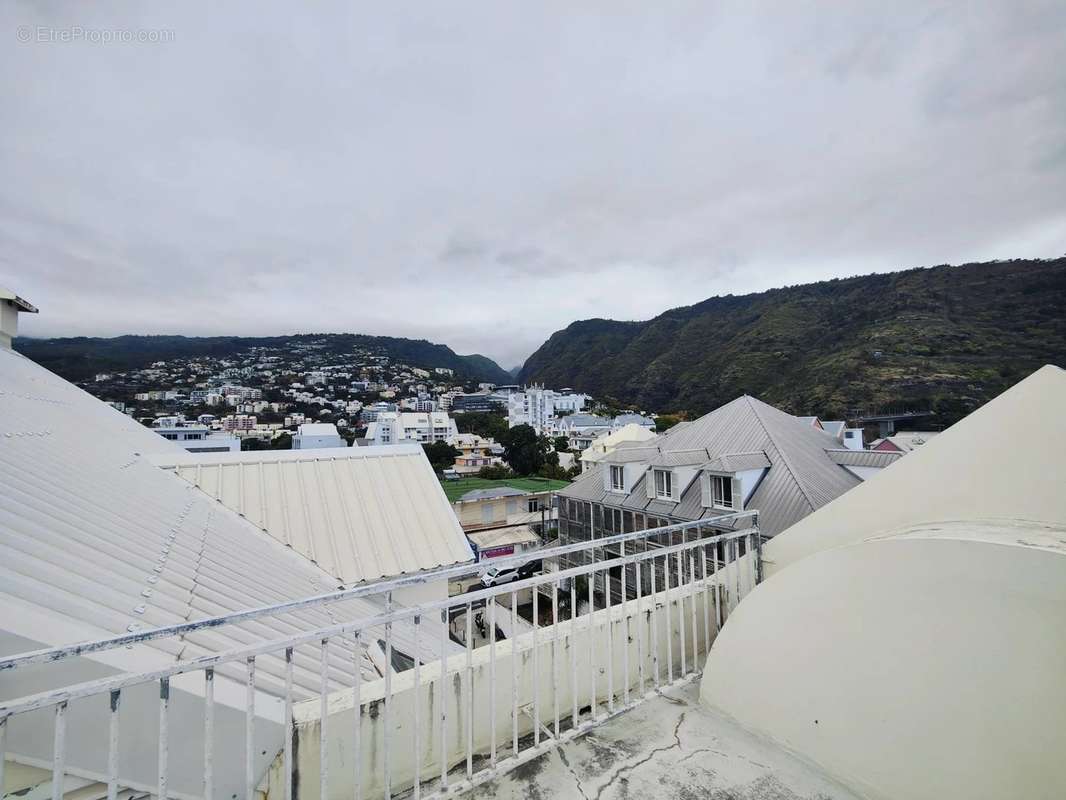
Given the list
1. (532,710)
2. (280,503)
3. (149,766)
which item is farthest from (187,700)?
(280,503)

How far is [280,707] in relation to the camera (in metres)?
2.10

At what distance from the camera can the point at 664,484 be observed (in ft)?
53.8

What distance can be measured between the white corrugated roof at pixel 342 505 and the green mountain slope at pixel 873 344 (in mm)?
58491

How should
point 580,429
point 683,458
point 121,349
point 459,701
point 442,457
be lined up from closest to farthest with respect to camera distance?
point 459,701
point 683,458
point 442,457
point 580,429
point 121,349

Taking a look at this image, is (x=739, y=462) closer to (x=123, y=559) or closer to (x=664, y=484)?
(x=664, y=484)

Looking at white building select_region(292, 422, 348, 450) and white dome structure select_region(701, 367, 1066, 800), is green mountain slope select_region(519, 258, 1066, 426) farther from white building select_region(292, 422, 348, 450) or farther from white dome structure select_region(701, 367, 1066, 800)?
white building select_region(292, 422, 348, 450)

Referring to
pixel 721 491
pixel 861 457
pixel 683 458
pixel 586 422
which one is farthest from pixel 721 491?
pixel 586 422

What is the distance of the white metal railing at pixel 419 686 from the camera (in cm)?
144

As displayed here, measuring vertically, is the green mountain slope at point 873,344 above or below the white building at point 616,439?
above

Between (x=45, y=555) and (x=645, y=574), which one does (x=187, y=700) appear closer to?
(x=45, y=555)

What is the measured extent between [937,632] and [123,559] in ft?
15.1

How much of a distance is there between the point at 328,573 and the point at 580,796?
505 cm

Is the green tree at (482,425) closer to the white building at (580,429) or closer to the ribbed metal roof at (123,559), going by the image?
the white building at (580,429)

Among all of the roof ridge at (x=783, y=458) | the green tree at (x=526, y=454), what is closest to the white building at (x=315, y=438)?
the green tree at (x=526, y=454)
